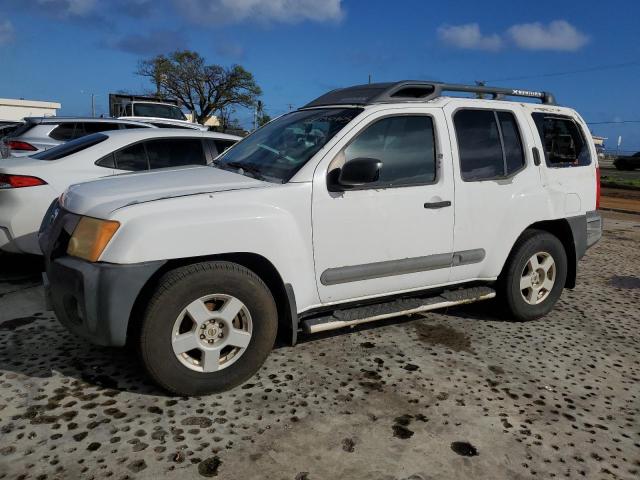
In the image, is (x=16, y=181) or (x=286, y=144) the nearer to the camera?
(x=286, y=144)

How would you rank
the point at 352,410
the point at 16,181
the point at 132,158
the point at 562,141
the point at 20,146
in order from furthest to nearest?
the point at 20,146, the point at 132,158, the point at 16,181, the point at 562,141, the point at 352,410

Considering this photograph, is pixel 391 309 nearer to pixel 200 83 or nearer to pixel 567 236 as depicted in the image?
pixel 567 236

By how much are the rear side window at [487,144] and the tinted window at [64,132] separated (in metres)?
6.27

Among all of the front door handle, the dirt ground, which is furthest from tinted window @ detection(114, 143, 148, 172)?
the dirt ground

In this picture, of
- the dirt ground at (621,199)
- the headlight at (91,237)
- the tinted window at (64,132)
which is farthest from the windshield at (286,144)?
the dirt ground at (621,199)

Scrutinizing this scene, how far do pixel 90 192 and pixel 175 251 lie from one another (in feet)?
2.58

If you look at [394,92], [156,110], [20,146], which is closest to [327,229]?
[394,92]

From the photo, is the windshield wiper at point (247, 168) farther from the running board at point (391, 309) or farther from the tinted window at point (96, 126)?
the tinted window at point (96, 126)

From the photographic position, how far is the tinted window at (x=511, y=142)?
4238 millimetres

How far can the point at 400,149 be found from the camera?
12.2ft

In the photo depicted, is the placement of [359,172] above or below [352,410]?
above

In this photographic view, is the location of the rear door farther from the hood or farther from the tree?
the tree

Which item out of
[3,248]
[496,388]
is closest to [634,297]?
[496,388]

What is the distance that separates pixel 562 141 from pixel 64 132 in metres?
6.89
